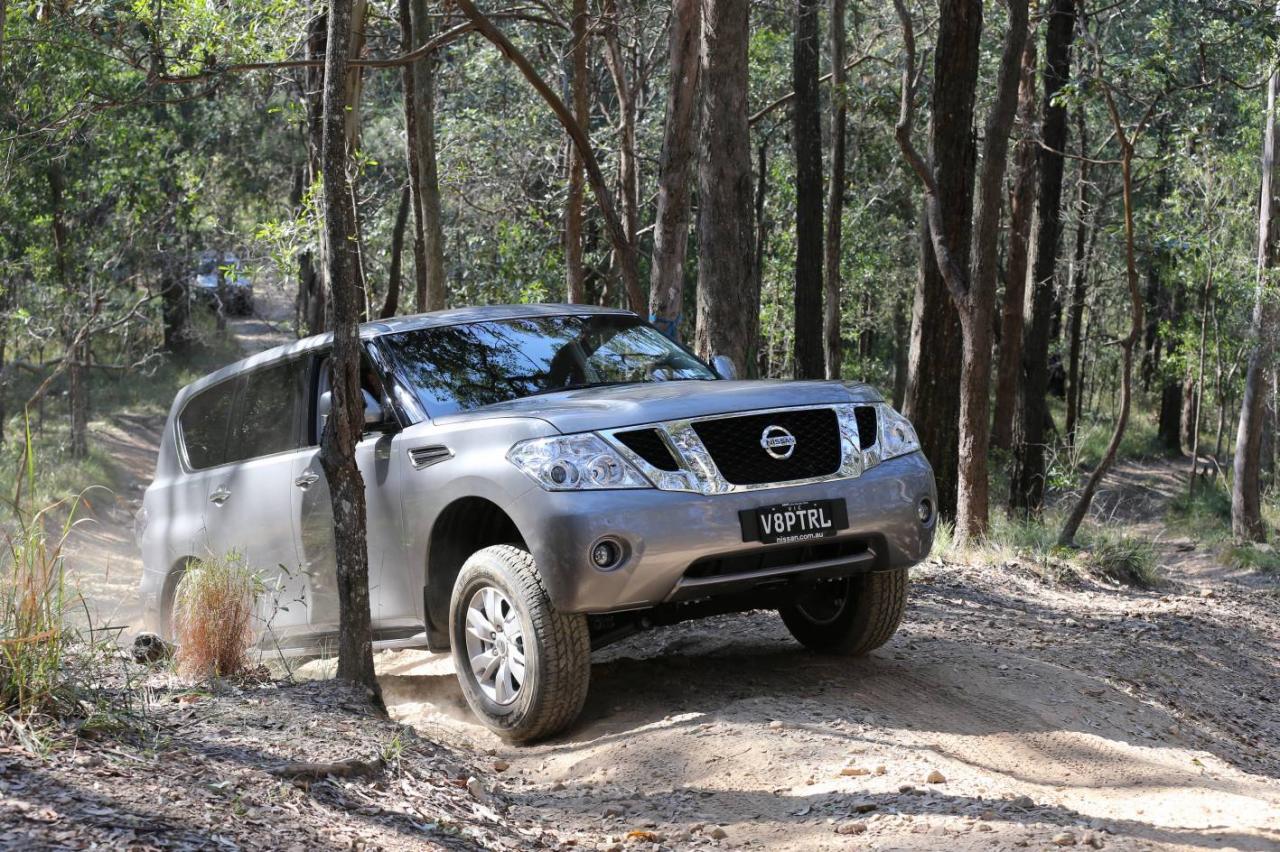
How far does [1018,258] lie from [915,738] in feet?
53.7

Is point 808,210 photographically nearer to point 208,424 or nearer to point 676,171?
point 676,171

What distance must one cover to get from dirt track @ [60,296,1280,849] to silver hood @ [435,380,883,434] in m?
1.30

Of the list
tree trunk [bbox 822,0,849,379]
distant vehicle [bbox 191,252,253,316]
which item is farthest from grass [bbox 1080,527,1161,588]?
distant vehicle [bbox 191,252,253,316]

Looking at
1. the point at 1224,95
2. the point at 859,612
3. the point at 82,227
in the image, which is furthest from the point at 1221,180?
the point at 859,612

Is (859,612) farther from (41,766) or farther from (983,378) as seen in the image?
(983,378)

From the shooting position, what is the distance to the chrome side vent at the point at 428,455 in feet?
19.5

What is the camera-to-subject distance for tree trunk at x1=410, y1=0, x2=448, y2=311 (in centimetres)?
1423

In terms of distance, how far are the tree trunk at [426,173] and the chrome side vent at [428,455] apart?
27.4 feet

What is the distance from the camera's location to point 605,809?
16.8 ft

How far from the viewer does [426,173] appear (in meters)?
14.4

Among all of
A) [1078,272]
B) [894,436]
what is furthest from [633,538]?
[1078,272]

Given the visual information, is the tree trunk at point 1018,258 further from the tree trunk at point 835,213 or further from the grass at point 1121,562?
the grass at point 1121,562

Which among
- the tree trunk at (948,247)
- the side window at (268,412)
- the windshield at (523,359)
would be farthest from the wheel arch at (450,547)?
the tree trunk at (948,247)

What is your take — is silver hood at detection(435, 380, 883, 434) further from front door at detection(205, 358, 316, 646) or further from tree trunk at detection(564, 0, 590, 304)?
tree trunk at detection(564, 0, 590, 304)
